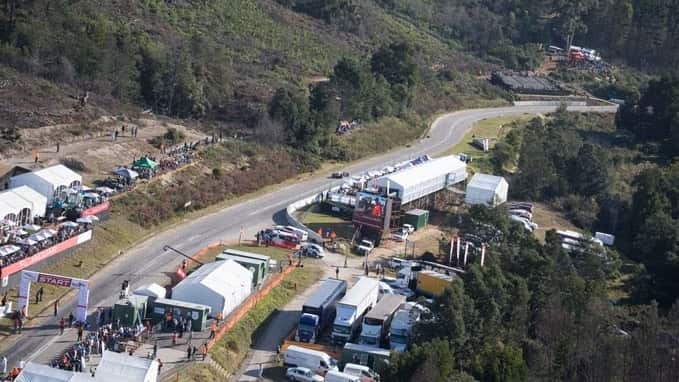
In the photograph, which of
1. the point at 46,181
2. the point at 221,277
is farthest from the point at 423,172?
the point at 46,181

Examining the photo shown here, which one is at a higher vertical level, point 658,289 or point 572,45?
point 572,45

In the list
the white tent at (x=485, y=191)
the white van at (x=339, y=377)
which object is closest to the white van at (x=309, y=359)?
the white van at (x=339, y=377)

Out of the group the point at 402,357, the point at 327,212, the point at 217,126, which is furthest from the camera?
the point at 217,126

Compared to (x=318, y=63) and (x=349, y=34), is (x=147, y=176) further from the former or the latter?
(x=349, y=34)

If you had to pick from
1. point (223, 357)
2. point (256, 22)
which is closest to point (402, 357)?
point (223, 357)

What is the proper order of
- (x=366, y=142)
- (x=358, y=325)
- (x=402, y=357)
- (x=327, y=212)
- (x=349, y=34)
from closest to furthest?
(x=402, y=357)
(x=358, y=325)
(x=327, y=212)
(x=366, y=142)
(x=349, y=34)
